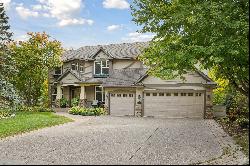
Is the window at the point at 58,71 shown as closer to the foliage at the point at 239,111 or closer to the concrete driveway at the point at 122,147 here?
the foliage at the point at 239,111

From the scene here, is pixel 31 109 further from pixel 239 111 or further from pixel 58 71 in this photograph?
pixel 239 111

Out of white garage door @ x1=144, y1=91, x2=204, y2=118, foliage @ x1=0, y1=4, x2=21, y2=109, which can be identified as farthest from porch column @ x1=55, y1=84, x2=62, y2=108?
white garage door @ x1=144, y1=91, x2=204, y2=118

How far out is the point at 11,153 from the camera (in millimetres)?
13812

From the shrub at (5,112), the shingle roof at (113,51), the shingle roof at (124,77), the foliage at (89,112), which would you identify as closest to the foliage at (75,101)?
the shingle roof at (113,51)

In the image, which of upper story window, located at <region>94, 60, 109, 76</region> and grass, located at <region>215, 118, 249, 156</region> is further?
upper story window, located at <region>94, 60, 109, 76</region>

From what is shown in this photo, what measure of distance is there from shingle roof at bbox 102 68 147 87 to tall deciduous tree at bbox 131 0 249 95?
13.3m

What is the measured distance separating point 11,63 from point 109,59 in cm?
988

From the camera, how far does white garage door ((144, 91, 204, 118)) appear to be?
28891 mm

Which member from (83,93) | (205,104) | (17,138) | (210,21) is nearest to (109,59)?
(83,93)

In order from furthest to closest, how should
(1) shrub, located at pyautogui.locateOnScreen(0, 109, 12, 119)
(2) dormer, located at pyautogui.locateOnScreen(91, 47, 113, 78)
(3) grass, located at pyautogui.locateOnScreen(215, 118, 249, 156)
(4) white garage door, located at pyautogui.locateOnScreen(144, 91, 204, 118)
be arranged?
(2) dormer, located at pyautogui.locateOnScreen(91, 47, 113, 78), (1) shrub, located at pyautogui.locateOnScreen(0, 109, 12, 119), (4) white garage door, located at pyautogui.locateOnScreen(144, 91, 204, 118), (3) grass, located at pyautogui.locateOnScreen(215, 118, 249, 156)

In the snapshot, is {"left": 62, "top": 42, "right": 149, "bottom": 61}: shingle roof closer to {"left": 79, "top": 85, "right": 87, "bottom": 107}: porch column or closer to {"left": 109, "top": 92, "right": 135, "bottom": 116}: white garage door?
{"left": 79, "top": 85, "right": 87, "bottom": 107}: porch column

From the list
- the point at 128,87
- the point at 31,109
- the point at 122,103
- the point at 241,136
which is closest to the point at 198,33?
the point at 241,136

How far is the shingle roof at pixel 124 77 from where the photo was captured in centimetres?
3159

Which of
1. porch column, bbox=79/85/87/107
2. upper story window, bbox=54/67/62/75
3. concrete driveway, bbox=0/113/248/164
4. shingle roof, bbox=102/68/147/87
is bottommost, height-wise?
concrete driveway, bbox=0/113/248/164
